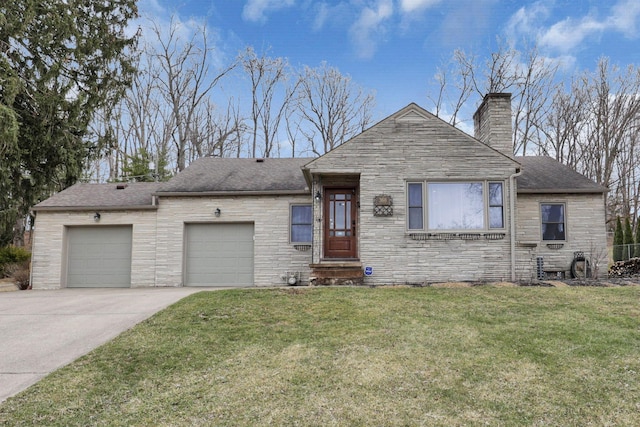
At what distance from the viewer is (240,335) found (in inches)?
212

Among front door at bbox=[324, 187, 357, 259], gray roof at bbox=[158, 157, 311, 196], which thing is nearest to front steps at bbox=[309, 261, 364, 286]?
front door at bbox=[324, 187, 357, 259]

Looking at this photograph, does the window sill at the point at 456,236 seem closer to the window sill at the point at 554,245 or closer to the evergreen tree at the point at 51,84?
the window sill at the point at 554,245

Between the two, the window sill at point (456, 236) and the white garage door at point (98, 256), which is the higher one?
the window sill at point (456, 236)

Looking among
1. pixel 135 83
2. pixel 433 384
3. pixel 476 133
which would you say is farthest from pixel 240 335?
pixel 135 83

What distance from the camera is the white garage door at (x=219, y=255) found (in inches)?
465

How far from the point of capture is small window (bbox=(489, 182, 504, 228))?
1008 centimetres

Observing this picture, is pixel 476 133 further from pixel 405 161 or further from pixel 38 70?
pixel 38 70

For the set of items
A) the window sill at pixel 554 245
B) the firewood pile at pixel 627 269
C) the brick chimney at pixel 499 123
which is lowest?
the firewood pile at pixel 627 269

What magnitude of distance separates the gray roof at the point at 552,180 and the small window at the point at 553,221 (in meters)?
0.49

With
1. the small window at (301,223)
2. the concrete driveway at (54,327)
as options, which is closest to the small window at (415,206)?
the small window at (301,223)

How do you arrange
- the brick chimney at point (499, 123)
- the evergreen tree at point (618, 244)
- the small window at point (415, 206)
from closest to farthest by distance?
the small window at point (415, 206) → the brick chimney at point (499, 123) → the evergreen tree at point (618, 244)

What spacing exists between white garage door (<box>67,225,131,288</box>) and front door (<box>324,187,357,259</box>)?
6.24 m

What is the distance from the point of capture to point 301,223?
11.7 metres

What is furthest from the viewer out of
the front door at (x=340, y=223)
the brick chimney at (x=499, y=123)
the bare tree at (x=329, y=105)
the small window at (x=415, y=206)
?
the bare tree at (x=329, y=105)
